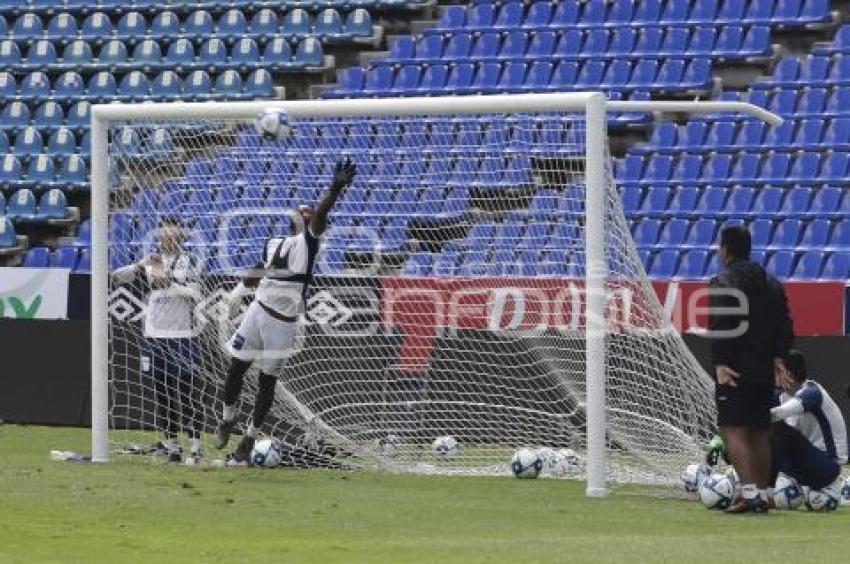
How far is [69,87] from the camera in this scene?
30.9 m

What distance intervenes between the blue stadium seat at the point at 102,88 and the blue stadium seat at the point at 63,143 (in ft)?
1.88

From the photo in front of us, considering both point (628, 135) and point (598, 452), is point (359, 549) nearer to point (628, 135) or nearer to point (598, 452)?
point (598, 452)

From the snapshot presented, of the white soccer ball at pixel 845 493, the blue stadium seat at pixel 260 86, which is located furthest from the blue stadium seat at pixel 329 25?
the white soccer ball at pixel 845 493

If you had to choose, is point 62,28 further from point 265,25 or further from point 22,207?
point 22,207

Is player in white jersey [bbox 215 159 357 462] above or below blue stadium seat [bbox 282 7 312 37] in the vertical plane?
below

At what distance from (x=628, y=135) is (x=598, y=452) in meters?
12.6

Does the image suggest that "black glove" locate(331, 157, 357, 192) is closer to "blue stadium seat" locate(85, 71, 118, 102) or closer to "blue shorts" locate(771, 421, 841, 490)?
"blue shorts" locate(771, 421, 841, 490)

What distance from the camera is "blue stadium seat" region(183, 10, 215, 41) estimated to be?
3094cm

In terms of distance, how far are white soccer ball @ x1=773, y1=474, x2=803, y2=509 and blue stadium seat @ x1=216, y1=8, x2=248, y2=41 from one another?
18.1 metres

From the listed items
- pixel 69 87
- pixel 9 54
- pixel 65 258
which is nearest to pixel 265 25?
pixel 69 87

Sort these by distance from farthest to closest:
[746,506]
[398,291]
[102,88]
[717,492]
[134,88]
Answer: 1. [102,88]
2. [134,88]
3. [398,291]
4. [717,492]
5. [746,506]

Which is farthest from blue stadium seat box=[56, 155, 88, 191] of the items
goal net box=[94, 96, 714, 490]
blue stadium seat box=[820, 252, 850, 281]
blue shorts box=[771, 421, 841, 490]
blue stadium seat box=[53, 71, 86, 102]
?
blue shorts box=[771, 421, 841, 490]

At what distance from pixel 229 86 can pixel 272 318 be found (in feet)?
44.3

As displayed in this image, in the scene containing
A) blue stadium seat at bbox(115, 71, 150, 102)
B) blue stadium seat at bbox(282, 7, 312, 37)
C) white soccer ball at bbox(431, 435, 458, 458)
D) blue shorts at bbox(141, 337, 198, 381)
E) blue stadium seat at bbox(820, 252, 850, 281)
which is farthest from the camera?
blue stadium seat at bbox(282, 7, 312, 37)
